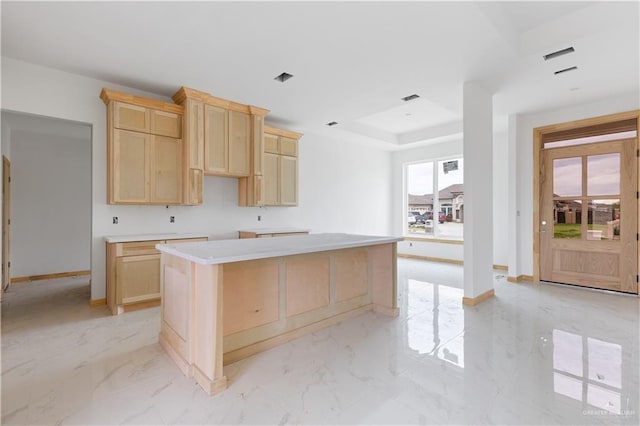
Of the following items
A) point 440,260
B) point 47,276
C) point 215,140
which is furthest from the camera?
point 440,260

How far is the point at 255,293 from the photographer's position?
2453 mm

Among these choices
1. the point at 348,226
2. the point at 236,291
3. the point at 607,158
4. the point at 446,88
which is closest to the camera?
the point at 236,291

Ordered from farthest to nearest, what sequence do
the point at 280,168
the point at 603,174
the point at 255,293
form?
1. the point at 280,168
2. the point at 603,174
3. the point at 255,293

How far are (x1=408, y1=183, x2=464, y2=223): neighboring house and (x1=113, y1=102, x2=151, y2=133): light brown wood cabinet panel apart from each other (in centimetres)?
605

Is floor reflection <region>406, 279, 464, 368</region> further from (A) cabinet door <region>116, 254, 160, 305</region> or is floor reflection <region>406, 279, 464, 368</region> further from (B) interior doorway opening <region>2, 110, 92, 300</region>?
(B) interior doorway opening <region>2, 110, 92, 300</region>

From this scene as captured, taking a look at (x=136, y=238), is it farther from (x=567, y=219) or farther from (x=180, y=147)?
(x=567, y=219)

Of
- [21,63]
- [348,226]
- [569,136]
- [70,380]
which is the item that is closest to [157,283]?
[70,380]

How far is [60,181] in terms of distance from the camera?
18.0 ft

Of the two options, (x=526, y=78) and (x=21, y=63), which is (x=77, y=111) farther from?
(x=526, y=78)

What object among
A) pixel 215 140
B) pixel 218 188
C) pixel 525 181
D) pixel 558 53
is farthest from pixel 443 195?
pixel 215 140

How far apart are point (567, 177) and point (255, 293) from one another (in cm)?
511

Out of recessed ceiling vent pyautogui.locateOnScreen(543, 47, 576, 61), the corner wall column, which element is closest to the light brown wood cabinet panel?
the corner wall column

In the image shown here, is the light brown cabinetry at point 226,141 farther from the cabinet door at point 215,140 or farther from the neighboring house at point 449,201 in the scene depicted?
the neighboring house at point 449,201

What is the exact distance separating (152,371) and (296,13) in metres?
2.96
